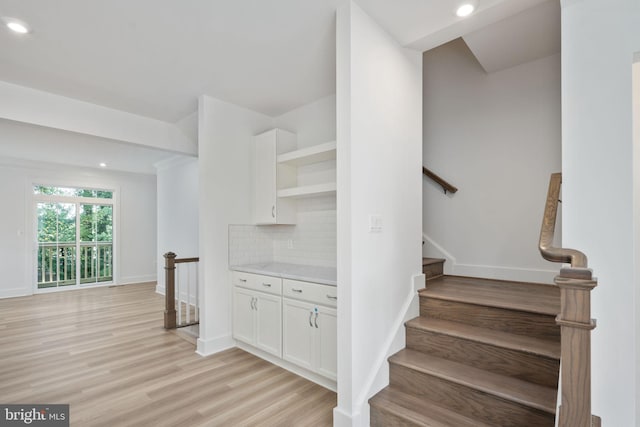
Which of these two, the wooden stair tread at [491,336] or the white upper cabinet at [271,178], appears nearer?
the wooden stair tread at [491,336]

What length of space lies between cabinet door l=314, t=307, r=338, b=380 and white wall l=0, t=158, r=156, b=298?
6.71 meters

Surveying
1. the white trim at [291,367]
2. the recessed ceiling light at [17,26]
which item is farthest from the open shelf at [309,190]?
the recessed ceiling light at [17,26]

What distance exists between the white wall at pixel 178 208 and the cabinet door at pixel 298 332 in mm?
3279

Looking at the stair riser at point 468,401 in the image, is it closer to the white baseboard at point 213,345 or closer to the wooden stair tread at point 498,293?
the wooden stair tread at point 498,293

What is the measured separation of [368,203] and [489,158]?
203 cm

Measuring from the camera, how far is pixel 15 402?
2.46 m

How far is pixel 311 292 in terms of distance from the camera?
8.96ft

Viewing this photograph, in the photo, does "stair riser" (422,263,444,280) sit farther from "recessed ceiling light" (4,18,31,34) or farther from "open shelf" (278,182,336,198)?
"recessed ceiling light" (4,18,31,34)

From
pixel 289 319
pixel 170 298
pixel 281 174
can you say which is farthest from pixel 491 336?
pixel 170 298

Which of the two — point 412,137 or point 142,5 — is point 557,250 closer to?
point 412,137

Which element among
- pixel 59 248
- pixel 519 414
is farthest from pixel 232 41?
pixel 59 248

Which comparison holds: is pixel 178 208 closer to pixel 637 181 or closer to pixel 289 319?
pixel 289 319

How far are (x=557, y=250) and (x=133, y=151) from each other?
6.25 metres

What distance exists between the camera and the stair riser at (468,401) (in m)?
1.69
